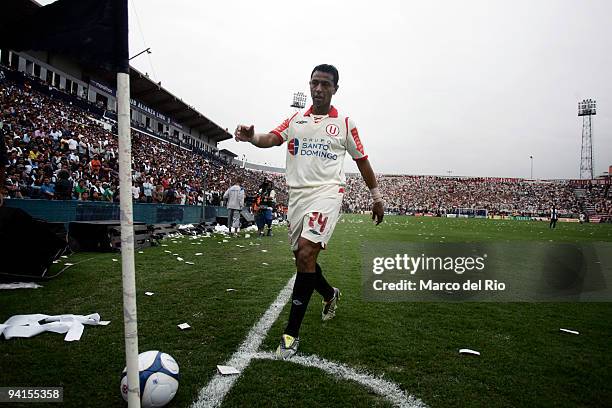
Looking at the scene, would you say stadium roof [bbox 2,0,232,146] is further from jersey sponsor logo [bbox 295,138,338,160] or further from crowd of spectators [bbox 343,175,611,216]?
crowd of spectators [bbox 343,175,611,216]

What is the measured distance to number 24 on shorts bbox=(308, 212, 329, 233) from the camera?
11.4 feet

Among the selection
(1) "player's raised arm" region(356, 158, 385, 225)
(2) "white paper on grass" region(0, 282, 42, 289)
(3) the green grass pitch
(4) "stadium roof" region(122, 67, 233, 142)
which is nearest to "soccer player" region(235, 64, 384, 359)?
(1) "player's raised arm" region(356, 158, 385, 225)

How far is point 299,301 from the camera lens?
332cm

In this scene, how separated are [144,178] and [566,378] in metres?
20.6

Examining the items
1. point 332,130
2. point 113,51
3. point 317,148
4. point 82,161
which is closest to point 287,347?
point 317,148

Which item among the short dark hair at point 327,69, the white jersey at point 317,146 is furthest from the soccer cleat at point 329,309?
the short dark hair at point 327,69

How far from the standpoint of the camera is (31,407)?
7.23 ft

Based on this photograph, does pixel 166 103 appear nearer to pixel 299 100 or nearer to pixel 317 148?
pixel 299 100

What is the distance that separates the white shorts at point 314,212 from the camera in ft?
11.4

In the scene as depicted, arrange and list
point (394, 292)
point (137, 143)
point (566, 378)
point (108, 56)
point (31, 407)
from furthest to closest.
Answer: point (137, 143), point (394, 292), point (566, 378), point (31, 407), point (108, 56)

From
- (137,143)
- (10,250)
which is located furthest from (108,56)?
(137,143)

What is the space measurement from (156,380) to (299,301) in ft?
4.45

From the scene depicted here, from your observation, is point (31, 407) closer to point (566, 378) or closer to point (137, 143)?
point (566, 378)

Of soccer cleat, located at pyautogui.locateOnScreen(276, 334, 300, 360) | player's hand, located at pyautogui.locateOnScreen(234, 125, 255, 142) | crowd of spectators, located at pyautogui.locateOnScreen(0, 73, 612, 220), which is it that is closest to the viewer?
soccer cleat, located at pyautogui.locateOnScreen(276, 334, 300, 360)
